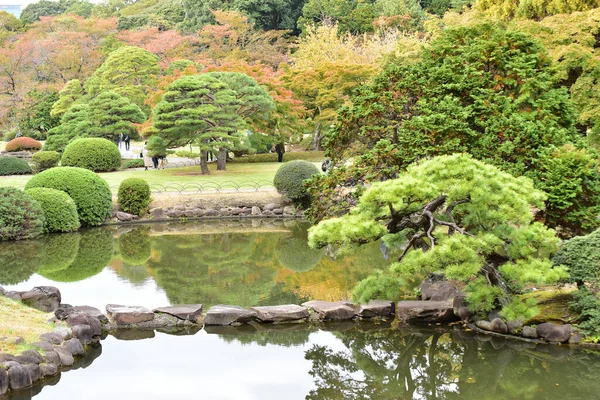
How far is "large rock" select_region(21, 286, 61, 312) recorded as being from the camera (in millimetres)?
10289

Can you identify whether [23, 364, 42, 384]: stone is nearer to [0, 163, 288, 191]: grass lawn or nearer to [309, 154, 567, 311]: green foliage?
[309, 154, 567, 311]: green foliage

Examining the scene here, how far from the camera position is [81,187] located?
1889cm

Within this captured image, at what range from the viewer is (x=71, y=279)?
43.7ft

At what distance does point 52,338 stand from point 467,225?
542 centimetres

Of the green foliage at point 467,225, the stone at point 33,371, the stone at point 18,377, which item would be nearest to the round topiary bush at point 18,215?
the stone at point 33,371

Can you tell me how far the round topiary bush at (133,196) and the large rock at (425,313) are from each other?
12013mm

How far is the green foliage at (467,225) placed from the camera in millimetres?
8609

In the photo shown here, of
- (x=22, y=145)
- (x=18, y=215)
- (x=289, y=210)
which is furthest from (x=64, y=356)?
(x=22, y=145)

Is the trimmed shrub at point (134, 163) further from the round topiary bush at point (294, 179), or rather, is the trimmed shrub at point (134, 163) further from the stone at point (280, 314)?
the stone at point (280, 314)

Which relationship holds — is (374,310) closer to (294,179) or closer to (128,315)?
(128,315)

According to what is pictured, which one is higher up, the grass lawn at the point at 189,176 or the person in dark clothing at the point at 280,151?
the grass lawn at the point at 189,176

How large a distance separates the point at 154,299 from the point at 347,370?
427 cm

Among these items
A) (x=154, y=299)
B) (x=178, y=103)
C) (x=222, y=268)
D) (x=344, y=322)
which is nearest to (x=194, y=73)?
(x=178, y=103)

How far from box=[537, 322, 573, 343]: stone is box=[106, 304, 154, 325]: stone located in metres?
5.33
